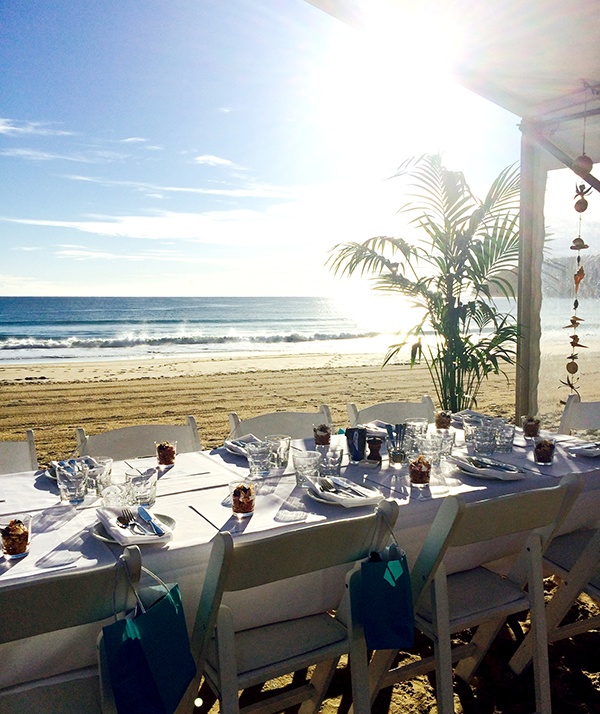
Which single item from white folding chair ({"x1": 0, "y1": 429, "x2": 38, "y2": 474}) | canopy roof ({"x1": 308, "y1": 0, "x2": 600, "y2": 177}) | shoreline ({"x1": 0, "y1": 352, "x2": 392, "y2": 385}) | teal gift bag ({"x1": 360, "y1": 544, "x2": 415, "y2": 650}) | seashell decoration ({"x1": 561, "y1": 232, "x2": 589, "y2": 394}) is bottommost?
shoreline ({"x1": 0, "y1": 352, "x2": 392, "y2": 385})

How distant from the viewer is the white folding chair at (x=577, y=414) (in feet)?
11.0

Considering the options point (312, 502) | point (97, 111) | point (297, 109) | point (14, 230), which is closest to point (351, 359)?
point (297, 109)

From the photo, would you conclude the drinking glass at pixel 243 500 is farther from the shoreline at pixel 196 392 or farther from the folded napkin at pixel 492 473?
the shoreline at pixel 196 392

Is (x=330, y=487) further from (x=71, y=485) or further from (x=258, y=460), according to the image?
(x=71, y=485)

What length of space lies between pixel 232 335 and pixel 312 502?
18802mm

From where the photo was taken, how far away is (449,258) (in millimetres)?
4688

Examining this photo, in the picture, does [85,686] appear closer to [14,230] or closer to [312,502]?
[312,502]

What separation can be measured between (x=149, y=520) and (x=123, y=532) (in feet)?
0.31

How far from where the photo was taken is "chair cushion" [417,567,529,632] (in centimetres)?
179

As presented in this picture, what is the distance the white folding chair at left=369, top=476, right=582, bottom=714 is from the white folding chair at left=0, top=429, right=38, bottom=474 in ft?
5.47

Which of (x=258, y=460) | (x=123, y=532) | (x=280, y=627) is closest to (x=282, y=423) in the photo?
(x=258, y=460)

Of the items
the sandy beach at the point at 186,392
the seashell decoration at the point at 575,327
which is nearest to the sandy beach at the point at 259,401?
the sandy beach at the point at 186,392

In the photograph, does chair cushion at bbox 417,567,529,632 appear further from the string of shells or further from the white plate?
the string of shells

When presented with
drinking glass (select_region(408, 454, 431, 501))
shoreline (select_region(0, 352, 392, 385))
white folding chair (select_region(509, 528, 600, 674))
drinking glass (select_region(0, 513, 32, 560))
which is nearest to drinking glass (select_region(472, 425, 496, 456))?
white folding chair (select_region(509, 528, 600, 674))
